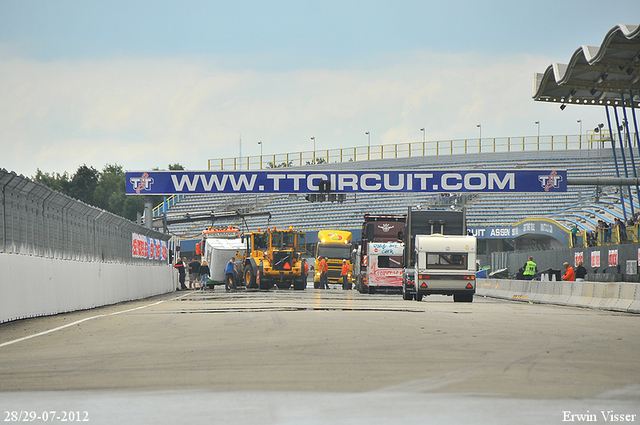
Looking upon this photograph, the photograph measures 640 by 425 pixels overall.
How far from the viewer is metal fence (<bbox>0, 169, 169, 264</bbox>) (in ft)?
57.7

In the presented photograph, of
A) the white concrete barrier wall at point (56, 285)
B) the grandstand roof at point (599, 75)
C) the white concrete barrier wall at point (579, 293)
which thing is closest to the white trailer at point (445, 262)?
the white concrete barrier wall at point (579, 293)

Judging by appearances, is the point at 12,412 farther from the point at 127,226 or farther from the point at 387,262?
the point at 387,262

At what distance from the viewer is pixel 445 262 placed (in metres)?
26.4

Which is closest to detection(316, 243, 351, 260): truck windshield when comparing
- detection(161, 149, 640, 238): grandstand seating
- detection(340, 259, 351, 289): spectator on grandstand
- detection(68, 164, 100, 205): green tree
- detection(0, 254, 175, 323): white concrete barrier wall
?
detection(340, 259, 351, 289): spectator on grandstand

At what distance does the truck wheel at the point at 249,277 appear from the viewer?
4434 cm

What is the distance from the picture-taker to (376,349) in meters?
11.2

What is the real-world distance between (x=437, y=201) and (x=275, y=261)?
2898cm

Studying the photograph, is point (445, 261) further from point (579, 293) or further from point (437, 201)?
point (437, 201)

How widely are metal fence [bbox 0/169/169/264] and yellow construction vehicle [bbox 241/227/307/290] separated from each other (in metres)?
15.3

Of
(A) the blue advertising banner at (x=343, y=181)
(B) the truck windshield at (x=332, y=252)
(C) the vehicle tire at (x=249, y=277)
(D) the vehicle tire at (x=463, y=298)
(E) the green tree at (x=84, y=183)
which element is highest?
(E) the green tree at (x=84, y=183)

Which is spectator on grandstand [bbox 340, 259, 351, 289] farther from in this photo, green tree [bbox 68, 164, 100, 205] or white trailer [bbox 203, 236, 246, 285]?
green tree [bbox 68, 164, 100, 205]

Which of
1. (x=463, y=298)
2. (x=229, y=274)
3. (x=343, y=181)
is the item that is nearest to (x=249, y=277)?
(x=229, y=274)

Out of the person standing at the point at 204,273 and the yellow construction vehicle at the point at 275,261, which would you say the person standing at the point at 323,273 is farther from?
the person standing at the point at 204,273

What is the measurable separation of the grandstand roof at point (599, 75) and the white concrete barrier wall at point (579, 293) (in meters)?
9.49
